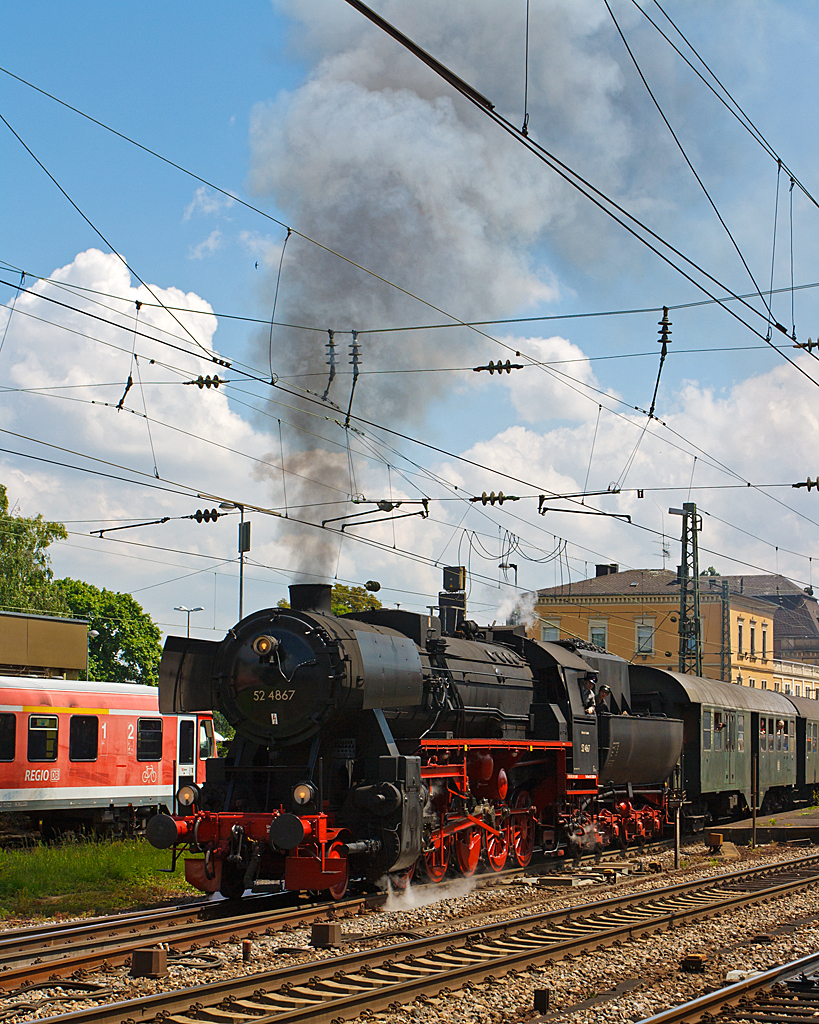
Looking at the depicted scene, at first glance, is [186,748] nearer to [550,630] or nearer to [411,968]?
[411,968]

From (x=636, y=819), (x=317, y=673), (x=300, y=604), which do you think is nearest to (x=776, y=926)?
(x=317, y=673)

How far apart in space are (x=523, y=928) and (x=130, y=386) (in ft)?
29.5

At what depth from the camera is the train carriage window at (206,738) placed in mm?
21906

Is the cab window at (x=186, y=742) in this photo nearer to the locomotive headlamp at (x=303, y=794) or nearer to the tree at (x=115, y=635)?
the locomotive headlamp at (x=303, y=794)

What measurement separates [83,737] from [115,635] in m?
45.3

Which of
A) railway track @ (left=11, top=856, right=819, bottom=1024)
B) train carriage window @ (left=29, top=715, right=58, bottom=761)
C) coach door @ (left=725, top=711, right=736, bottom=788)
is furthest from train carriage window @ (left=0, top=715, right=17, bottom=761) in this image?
coach door @ (left=725, top=711, right=736, bottom=788)

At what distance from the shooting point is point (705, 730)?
68.1 feet

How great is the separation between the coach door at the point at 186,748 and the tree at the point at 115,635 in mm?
41460

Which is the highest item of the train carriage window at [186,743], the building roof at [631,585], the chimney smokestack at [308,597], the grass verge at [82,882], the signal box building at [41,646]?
the building roof at [631,585]

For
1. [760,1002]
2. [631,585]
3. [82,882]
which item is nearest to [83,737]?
[82,882]

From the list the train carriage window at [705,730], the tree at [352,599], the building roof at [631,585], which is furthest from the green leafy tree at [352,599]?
the train carriage window at [705,730]

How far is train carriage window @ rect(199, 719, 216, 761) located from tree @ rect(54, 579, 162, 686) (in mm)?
40809

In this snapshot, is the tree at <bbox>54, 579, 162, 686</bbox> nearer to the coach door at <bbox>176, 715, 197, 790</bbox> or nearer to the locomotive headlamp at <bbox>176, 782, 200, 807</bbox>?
the coach door at <bbox>176, 715, 197, 790</bbox>

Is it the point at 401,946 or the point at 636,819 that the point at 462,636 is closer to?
the point at 636,819
